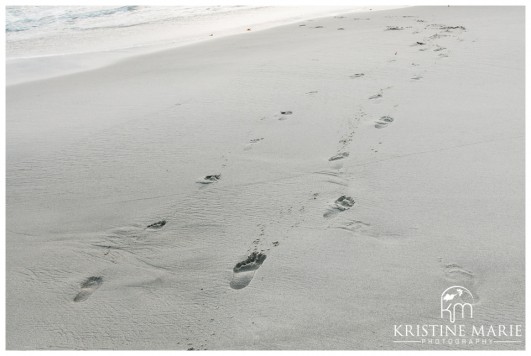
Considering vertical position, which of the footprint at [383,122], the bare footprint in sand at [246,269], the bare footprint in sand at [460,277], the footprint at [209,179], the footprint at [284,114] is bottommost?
the bare footprint in sand at [460,277]

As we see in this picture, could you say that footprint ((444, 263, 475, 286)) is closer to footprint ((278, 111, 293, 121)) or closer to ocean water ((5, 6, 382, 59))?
footprint ((278, 111, 293, 121))

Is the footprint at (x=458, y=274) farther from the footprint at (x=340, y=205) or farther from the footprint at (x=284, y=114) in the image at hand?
the footprint at (x=284, y=114)

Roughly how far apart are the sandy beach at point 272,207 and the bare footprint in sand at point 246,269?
1 cm

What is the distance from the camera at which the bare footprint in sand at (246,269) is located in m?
2.38

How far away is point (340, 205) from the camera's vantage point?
2875 millimetres

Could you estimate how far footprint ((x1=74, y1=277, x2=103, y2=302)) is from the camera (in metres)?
2.44

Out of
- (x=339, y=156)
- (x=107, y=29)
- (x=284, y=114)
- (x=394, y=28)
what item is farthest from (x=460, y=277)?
(x=107, y=29)

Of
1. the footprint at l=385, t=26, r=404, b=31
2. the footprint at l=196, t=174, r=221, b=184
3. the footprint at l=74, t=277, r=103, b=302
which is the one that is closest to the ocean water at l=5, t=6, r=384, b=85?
the footprint at l=385, t=26, r=404, b=31

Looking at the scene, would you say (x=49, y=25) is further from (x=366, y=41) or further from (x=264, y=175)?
(x=264, y=175)

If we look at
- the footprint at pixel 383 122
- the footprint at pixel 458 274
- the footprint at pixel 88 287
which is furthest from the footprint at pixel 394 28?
the footprint at pixel 88 287

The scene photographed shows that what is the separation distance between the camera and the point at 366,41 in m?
6.41

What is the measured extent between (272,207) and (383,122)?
1516 millimetres

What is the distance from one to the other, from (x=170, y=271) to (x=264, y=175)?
107 centimetres

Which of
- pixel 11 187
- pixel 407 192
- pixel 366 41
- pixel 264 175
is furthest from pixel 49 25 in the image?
pixel 407 192
